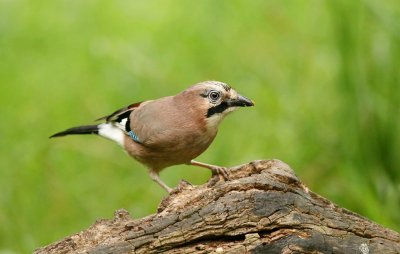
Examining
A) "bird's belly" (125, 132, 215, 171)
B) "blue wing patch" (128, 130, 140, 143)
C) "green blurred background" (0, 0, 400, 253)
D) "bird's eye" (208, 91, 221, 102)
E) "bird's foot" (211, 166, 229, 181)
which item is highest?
"green blurred background" (0, 0, 400, 253)

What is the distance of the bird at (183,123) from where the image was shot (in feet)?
17.2

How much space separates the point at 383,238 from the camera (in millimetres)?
4227

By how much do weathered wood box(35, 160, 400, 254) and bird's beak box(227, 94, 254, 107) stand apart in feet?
3.10

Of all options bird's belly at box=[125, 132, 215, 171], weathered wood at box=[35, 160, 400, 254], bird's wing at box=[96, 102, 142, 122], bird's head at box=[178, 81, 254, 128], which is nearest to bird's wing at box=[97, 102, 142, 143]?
bird's wing at box=[96, 102, 142, 122]

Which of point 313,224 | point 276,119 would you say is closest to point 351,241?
point 313,224

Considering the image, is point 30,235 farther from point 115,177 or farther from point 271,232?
point 271,232

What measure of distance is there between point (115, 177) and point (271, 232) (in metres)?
3.76

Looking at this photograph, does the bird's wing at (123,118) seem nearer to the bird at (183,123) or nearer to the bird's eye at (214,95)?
the bird at (183,123)

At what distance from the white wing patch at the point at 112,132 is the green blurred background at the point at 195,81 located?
545 mm

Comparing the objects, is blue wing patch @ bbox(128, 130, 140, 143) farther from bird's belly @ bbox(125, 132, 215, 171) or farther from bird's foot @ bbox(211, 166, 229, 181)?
bird's foot @ bbox(211, 166, 229, 181)

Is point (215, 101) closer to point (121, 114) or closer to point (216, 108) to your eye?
point (216, 108)

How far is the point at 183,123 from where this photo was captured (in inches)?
209

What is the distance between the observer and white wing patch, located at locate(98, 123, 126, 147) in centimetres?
611

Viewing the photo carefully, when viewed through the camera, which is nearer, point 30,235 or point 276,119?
point 30,235
